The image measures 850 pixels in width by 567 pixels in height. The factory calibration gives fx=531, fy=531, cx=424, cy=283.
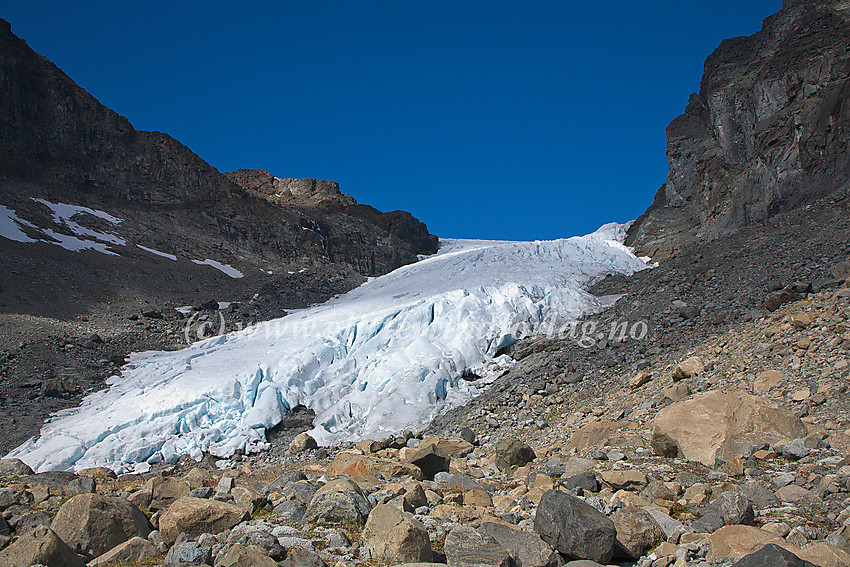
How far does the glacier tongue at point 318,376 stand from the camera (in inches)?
500

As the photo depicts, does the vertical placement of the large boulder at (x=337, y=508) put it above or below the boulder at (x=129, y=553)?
above

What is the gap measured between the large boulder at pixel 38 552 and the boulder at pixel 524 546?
2.95 meters

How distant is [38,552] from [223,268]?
1394 inches

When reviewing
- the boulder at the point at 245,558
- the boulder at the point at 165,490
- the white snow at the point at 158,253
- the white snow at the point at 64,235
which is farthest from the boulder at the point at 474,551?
the white snow at the point at 158,253

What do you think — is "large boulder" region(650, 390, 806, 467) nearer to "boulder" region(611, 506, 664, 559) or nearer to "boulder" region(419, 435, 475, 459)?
"boulder" region(611, 506, 664, 559)

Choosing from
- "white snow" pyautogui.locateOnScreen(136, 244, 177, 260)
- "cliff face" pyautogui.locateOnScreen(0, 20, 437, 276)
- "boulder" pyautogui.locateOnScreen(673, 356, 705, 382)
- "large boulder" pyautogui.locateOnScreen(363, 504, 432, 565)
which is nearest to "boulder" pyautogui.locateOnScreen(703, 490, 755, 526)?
"large boulder" pyautogui.locateOnScreen(363, 504, 432, 565)

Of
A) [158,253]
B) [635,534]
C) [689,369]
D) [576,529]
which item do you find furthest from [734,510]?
[158,253]

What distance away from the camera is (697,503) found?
441 cm

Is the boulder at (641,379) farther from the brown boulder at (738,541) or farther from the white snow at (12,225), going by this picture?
the white snow at (12,225)

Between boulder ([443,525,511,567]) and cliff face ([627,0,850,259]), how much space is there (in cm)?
2212

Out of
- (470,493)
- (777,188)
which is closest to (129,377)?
(470,493)

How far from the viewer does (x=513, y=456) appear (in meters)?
7.21

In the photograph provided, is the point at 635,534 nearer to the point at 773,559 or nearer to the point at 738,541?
the point at 738,541

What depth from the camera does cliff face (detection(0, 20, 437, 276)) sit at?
41.7 meters
